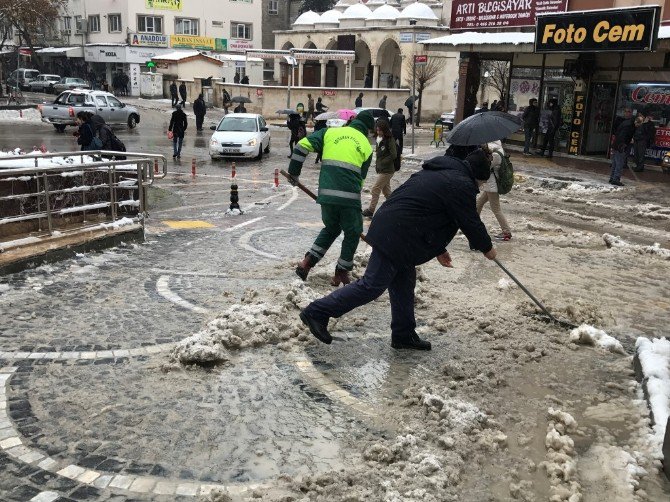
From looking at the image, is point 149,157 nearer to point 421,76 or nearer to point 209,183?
point 209,183

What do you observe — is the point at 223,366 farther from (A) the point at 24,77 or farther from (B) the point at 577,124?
(A) the point at 24,77

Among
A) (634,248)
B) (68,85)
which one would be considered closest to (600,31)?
(634,248)

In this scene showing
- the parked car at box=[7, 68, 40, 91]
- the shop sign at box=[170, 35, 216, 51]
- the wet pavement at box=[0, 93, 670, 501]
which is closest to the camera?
the wet pavement at box=[0, 93, 670, 501]

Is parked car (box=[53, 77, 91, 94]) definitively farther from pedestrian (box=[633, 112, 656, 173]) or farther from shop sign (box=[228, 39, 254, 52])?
pedestrian (box=[633, 112, 656, 173])

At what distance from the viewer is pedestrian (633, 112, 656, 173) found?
61.0 ft

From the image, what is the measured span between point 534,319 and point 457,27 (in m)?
21.3

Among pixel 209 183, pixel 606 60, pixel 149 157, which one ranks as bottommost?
pixel 209 183

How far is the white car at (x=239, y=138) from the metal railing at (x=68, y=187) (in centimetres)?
985

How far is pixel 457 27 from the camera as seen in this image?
2564cm

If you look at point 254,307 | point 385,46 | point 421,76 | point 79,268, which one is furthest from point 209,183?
point 385,46

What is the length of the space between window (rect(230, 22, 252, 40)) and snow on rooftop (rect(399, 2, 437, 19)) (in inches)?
817

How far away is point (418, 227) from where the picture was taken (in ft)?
17.2

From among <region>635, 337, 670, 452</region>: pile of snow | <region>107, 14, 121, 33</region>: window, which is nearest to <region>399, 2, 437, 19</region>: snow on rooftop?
<region>107, 14, 121, 33</region>: window

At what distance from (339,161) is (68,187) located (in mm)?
4453
